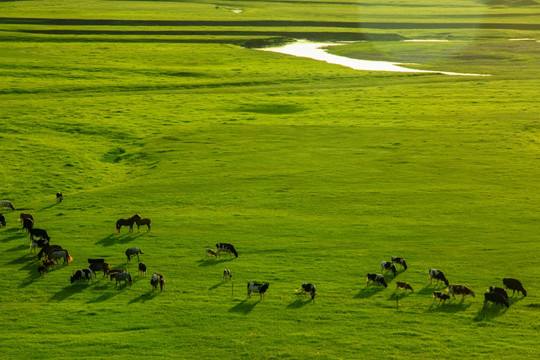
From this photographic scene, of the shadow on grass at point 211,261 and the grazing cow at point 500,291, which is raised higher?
the grazing cow at point 500,291

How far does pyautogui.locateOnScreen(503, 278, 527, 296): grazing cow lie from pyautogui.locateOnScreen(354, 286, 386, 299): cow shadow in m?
4.93

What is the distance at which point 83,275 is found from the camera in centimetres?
2655

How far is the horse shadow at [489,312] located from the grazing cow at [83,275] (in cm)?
1538

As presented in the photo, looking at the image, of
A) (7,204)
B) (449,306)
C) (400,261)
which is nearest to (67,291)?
(7,204)

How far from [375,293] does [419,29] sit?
481 feet

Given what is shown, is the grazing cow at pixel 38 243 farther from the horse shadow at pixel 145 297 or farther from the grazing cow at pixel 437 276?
the grazing cow at pixel 437 276

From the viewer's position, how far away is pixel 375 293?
25844 millimetres

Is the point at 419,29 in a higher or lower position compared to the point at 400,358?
higher

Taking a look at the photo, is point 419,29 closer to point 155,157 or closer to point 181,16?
point 181,16

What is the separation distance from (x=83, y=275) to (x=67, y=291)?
984 millimetres

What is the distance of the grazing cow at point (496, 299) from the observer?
24.4 meters

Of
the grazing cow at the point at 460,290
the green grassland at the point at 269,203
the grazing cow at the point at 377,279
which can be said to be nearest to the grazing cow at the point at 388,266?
the green grassland at the point at 269,203

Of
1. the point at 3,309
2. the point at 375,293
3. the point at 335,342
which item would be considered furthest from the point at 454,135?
the point at 3,309

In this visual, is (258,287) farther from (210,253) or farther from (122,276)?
(122,276)
